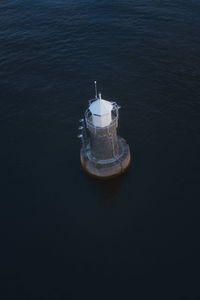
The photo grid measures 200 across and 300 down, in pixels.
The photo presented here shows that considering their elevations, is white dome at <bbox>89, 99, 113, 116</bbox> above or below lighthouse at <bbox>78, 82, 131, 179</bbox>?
above

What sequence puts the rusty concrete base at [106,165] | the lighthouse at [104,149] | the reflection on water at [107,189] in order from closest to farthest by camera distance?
the lighthouse at [104,149] < the reflection on water at [107,189] < the rusty concrete base at [106,165]

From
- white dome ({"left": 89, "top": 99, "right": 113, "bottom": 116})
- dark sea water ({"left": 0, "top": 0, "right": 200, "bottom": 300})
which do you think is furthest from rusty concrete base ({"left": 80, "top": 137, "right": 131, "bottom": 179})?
white dome ({"left": 89, "top": 99, "right": 113, "bottom": 116})

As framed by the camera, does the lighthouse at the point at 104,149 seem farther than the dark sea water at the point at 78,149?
Yes

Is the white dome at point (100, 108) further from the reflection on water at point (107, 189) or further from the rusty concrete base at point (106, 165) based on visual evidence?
the reflection on water at point (107, 189)

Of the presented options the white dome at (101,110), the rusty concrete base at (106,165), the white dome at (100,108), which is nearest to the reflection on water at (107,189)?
the rusty concrete base at (106,165)

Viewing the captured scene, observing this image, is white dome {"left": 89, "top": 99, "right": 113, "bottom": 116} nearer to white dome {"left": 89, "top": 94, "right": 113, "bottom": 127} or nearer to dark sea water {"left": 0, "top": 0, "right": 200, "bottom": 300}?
white dome {"left": 89, "top": 94, "right": 113, "bottom": 127}

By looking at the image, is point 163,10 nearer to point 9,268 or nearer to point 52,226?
point 52,226

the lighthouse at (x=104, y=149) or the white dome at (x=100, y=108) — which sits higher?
the white dome at (x=100, y=108)

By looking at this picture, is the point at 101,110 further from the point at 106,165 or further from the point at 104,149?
the point at 106,165
